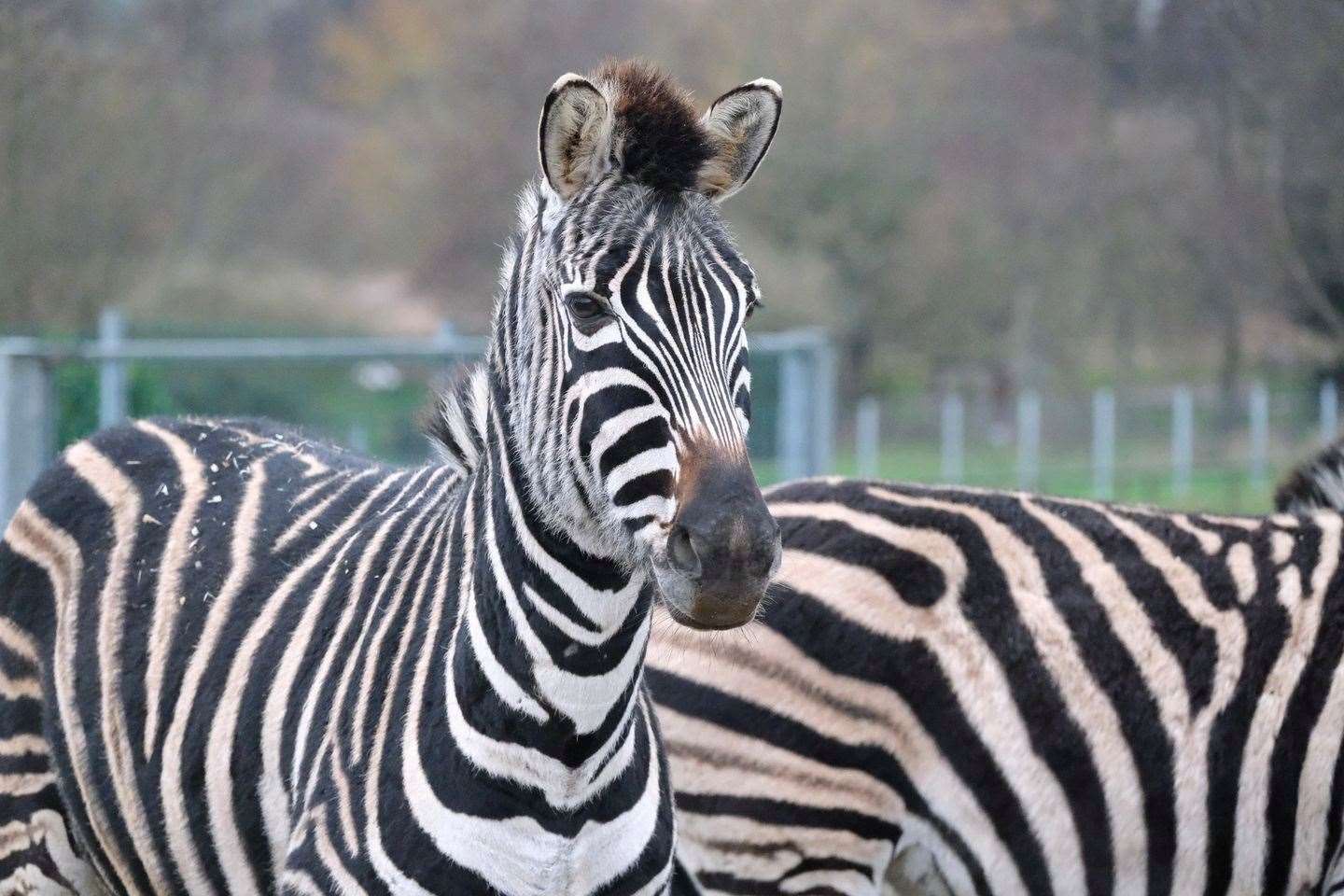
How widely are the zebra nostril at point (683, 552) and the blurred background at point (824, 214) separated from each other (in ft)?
14.0

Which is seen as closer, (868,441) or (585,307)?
(585,307)

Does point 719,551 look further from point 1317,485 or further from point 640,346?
point 1317,485

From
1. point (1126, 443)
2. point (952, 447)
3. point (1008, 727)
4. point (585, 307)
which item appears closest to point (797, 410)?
point (1008, 727)

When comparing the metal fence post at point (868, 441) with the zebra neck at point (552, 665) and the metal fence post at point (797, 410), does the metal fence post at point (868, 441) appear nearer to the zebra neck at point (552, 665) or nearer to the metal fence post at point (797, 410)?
the metal fence post at point (797, 410)

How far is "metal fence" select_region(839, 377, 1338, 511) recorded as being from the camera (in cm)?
1855

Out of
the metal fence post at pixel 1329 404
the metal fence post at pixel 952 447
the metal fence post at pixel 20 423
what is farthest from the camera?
the metal fence post at pixel 952 447

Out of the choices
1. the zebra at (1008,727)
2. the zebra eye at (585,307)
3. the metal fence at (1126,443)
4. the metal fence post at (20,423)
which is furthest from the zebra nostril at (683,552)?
the metal fence at (1126,443)

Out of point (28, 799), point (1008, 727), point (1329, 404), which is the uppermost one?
point (1329, 404)

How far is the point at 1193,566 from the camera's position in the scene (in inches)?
157

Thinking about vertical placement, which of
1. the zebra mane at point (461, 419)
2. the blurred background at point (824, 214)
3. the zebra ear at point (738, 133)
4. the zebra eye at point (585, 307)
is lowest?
the zebra mane at point (461, 419)

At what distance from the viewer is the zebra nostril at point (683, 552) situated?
2.36m

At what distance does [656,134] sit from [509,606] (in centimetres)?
88

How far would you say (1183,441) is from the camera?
19609 millimetres

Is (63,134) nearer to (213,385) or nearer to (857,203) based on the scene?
(213,385)
